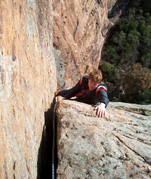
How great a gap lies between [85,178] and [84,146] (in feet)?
1.16

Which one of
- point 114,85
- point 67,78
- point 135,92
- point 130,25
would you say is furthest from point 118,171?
point 130,25

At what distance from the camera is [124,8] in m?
17.7

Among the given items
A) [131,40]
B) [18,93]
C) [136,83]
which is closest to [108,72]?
[136,83]

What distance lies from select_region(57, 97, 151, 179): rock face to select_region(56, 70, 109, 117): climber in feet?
0.56

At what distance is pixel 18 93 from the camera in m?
1.74

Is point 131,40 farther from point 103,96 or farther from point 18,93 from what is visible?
point 18,93

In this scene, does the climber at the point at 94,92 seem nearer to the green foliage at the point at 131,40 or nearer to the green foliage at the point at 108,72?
the green foliage at the point at 108,72

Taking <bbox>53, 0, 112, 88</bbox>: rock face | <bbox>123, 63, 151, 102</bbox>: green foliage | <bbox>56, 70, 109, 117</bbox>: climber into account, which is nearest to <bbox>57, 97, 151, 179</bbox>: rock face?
<bbox>56, 70, 109, 117</bbox>: climber

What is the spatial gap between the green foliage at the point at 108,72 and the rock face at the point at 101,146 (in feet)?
40.9

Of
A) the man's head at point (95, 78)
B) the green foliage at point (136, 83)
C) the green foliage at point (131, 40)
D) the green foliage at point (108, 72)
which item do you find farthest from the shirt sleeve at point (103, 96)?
the green foliage at point (131, 40)

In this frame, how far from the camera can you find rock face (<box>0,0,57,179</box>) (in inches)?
55.1

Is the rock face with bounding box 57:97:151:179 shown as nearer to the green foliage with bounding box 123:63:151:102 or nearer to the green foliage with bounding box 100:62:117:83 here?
the green foliage with bounding box 123:63:151:102

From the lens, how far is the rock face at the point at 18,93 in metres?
1.40

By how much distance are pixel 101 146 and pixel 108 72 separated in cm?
1349
